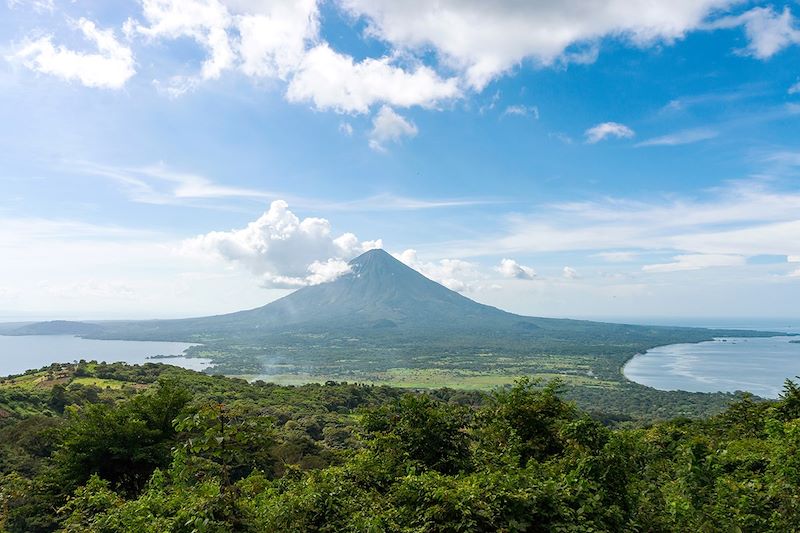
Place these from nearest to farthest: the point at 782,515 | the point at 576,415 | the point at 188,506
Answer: the point at 188,506 → the point at 782,515 → the point at 576,415

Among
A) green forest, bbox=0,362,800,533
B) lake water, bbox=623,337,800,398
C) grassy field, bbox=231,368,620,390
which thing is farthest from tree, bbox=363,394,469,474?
lake water, bbox=623,337,800,398

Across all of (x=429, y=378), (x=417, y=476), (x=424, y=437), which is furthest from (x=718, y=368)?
(x=417, y=476)

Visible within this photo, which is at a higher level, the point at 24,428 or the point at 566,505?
the point at 566,505

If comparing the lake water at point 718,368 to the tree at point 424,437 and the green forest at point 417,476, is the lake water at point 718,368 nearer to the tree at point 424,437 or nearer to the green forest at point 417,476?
the green forest at point 417,476

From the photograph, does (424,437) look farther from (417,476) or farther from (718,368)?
Result: (718,368)

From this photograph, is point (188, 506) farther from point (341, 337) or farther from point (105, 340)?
point (105, 340)

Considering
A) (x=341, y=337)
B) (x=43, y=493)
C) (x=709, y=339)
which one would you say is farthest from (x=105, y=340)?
(x=709, y=339)
